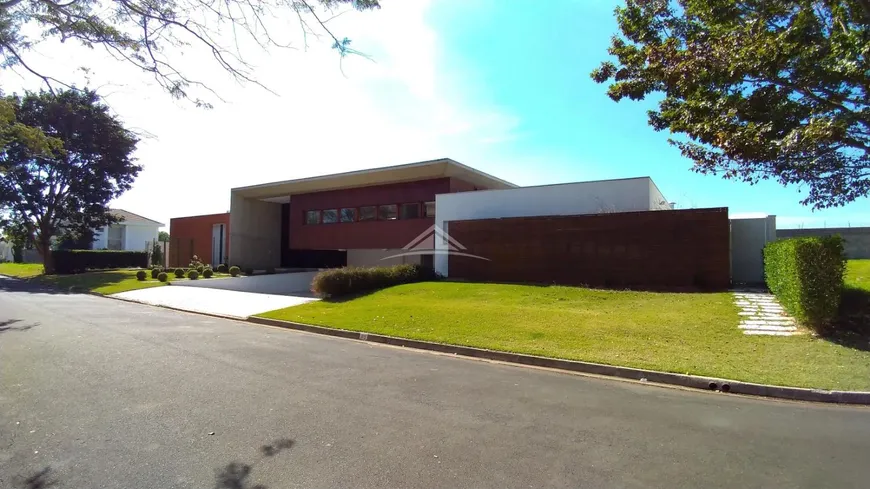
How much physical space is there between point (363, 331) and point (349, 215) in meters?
16.5

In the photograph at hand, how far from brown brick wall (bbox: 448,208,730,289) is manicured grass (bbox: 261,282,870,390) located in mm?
1579

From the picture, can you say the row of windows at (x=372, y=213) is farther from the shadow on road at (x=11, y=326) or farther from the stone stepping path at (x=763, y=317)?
the shadow on road at (x=11, y=326)

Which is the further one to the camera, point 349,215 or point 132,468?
point 349,215

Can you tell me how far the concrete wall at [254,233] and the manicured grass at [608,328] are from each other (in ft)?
60.3

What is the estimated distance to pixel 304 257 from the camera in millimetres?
35625

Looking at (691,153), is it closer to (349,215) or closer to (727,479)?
(727,479)

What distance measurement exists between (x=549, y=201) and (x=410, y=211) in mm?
7791

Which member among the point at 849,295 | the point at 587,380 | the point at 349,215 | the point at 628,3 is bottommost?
the point at 587,380

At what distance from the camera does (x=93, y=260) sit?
127ft

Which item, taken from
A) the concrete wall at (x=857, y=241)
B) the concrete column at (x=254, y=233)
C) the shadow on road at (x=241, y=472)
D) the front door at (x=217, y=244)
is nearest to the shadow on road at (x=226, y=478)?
the shadow on road at (x=241, y=472)

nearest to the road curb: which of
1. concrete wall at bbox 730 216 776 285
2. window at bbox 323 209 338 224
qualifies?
concrete wall at bbox 730 216 776 285

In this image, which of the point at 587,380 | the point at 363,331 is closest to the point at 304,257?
the point at 363,331

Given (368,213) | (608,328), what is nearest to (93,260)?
(368,213)

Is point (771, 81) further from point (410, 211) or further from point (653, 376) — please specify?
point (410, 211)
